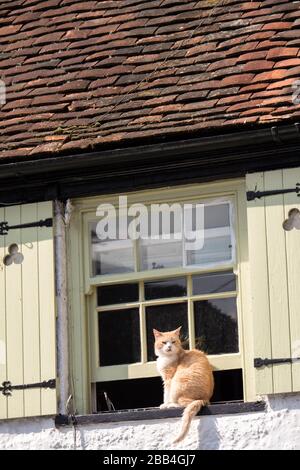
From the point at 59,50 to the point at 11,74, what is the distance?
405mm

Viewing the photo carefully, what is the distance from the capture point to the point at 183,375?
421 inches

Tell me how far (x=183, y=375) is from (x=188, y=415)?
0.98 ft

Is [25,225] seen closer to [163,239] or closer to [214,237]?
[163,239]

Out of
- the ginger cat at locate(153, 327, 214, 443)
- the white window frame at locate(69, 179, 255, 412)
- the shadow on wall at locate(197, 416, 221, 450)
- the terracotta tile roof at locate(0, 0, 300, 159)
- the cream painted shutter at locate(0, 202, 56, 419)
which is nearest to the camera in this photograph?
the shadow on wall at locate(197, 416, 221, 450)

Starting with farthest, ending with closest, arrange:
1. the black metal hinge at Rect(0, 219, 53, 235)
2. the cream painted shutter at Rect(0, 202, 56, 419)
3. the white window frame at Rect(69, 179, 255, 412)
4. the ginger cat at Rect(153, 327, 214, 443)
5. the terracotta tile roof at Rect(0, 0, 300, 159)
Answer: the black metal hinge at Rect(0, 219, 53, 235) < the terracotta tile roof at Rect(0, 0, 300, 159) < the cream painted shutter at Rect(0, 202, 56, 419) < the white window frame at Rect(69, 179, 255, 412) < the ginger cat at Rect(153, 327, 214, 443)

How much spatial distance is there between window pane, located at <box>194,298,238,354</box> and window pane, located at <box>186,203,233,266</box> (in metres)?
0.30

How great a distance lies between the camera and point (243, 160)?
36.0 feet

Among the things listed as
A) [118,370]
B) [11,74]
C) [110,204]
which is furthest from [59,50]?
[118,370]

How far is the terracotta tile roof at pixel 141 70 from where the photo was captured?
11070 millimetres

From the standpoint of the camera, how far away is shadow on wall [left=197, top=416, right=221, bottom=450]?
34.3ft

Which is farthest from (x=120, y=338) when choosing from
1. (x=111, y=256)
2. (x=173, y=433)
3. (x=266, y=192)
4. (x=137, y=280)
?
(x=266, y=192)

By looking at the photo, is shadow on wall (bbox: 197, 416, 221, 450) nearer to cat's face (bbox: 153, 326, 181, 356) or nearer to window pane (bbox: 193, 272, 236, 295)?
cat's face (bbox: 153, 326, 181, 356)

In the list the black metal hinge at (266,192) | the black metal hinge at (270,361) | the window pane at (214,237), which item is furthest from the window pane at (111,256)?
the black metal hinge at (270,361)

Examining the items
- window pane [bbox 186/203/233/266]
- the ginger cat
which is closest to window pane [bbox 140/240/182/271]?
window pane [bbox 186/203/233/266]
